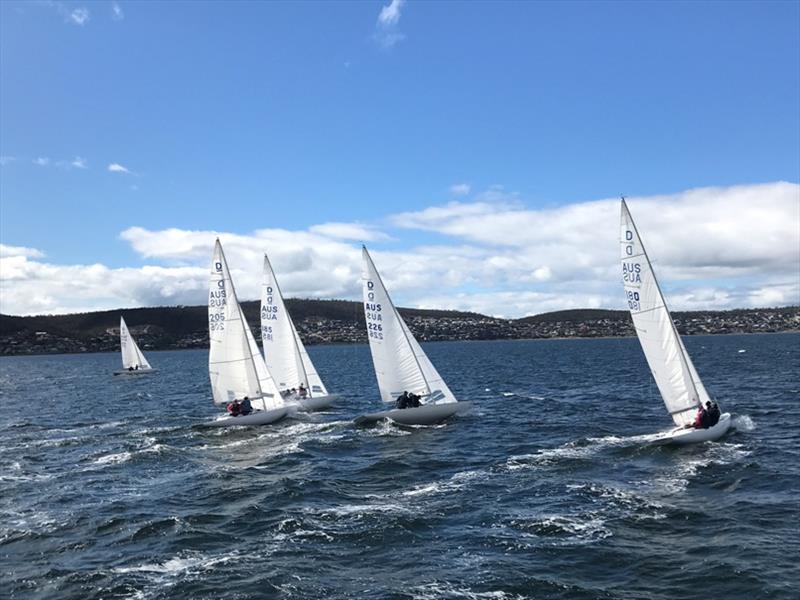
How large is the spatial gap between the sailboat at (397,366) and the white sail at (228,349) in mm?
7624

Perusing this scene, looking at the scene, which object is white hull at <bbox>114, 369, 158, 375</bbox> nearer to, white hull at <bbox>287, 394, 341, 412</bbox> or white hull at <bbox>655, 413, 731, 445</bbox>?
white hull at <bbox>287, 394, 341, 412</bbox>

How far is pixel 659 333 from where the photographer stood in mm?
30484

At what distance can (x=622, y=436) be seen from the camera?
31.2 m

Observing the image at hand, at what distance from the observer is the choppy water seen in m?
15.0

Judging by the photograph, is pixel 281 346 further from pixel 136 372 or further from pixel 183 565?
pixel 136 372

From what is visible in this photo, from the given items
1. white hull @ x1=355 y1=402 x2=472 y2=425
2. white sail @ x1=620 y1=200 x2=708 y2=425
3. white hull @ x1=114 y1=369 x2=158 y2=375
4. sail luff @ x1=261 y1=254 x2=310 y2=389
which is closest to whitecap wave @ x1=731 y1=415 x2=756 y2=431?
white sail @ x1=620 y1=200 x2=708 y2=425

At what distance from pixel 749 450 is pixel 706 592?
15.2 meters

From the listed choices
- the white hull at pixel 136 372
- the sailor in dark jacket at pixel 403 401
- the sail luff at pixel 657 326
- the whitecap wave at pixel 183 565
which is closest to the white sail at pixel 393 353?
the sailor in dark jacket at pixel 403 401

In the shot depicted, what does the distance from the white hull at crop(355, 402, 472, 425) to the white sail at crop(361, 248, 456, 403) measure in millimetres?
760

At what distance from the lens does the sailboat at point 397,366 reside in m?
37.0

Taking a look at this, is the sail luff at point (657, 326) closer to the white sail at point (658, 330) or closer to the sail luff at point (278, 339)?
the white sail at point (658, 330)

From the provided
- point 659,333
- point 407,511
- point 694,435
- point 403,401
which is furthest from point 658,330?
point 407,511

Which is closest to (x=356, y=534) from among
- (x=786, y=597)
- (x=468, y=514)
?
(x=468, y=514)

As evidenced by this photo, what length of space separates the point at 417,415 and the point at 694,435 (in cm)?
1426
